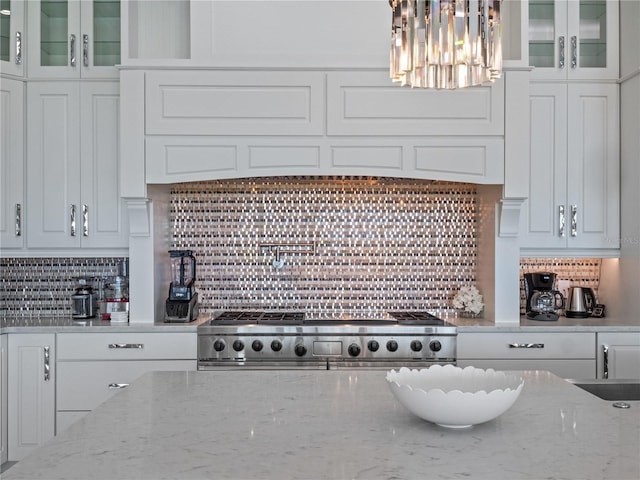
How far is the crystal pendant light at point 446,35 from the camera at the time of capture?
65.7 inches

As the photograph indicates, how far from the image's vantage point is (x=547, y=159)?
13.1 feet

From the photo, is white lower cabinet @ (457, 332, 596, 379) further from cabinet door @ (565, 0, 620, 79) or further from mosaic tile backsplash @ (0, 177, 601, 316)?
cabinet door @ (565, 0, 620, 79)

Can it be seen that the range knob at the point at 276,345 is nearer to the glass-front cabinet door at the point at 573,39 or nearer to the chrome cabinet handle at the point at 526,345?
the chrome cabinet handle at the point at 526,345

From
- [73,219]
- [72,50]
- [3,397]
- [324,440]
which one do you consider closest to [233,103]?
[72,50]

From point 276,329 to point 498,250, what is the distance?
1.39 metres

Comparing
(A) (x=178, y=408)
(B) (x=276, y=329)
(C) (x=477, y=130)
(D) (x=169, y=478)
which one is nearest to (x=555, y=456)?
(D) (x=169, y=478)

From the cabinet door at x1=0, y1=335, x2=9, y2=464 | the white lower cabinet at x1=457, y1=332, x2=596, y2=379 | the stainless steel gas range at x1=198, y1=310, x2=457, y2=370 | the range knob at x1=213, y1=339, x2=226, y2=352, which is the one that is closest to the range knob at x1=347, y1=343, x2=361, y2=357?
the stainless steel gas range at x1=198, y1=310, x2=457, y2=370

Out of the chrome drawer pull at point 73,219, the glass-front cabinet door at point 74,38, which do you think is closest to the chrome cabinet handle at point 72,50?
the glass-front cabinet door at point 74,38

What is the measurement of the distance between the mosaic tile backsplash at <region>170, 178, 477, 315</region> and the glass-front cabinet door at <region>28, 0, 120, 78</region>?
97 cm

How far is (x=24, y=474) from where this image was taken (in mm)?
1290

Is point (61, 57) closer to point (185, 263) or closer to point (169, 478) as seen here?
point (185, 263)

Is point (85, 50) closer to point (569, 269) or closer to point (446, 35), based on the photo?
point (446, 35)

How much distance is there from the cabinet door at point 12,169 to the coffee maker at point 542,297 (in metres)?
3.17

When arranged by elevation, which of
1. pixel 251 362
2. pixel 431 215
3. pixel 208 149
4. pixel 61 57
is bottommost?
pixel 251 362
